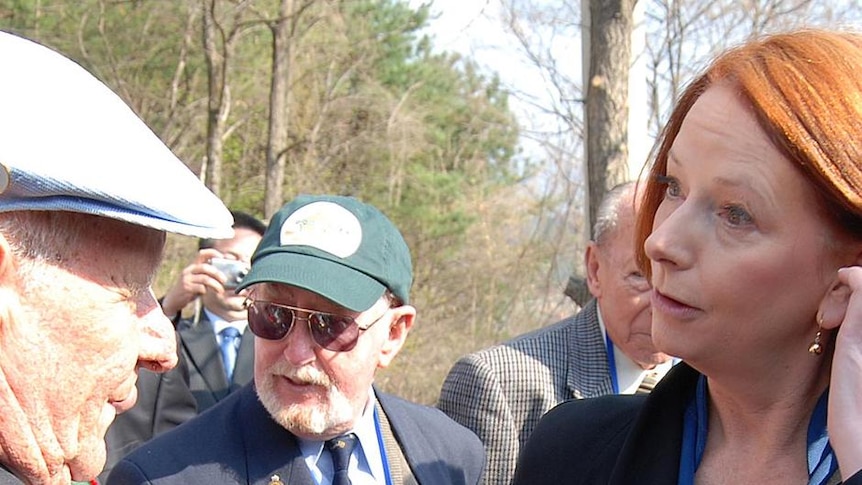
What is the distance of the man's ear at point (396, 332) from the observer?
9.33ft

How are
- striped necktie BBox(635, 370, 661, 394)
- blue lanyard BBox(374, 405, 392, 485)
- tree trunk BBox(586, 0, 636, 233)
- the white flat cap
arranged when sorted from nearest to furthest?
the white flat cap, blue lanyard BBox(374, 405, 392, 485), striped necktie BBox(635, 370, 661, 394), tree trunk BBox(586, 0, 636, 233)

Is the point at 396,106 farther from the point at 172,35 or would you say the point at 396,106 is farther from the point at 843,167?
the point at 843,167

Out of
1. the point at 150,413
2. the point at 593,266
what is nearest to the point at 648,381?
the point at 593,266

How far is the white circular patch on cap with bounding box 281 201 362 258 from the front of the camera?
8.61ft

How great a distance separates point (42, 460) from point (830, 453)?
1.27m

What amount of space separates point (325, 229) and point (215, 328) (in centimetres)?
253

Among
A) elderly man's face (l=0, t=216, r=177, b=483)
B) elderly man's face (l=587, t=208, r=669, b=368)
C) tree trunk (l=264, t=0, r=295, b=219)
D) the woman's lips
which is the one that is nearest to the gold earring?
the woman's lips

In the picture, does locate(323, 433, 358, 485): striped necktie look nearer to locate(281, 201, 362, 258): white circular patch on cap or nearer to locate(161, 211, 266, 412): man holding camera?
locate(281, 201, 362, 258): white circular patch on cap

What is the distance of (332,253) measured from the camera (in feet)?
8.57

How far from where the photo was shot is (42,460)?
1.42 m

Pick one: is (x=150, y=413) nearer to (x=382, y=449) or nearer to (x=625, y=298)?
(x=382, y=449)

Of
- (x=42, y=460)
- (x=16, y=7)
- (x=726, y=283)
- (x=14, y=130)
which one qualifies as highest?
(x=16, y=7)

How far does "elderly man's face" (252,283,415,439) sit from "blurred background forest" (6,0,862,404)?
1218 cm

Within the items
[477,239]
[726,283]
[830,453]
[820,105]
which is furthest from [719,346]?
[477,239]
